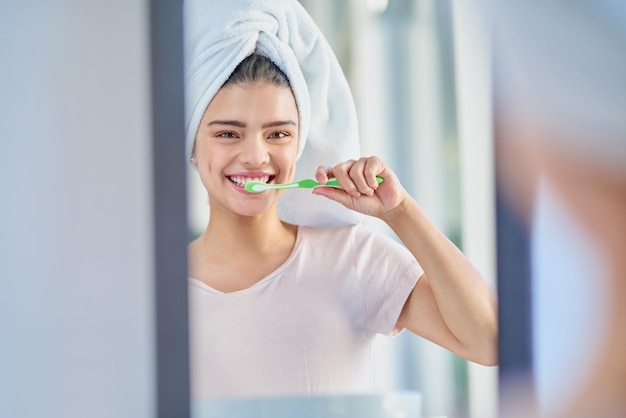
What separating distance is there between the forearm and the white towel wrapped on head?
10 cm

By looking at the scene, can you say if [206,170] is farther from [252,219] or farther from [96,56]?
[96,56]

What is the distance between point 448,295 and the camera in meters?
1.43

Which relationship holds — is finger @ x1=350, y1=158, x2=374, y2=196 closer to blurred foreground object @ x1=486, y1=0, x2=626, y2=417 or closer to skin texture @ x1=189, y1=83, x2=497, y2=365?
skin texture @ x1=189, y1=83, x2=497, y2=365

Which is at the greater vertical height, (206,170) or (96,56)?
(96,56)

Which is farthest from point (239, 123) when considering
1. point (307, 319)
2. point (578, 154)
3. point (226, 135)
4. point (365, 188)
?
point (578, 154)

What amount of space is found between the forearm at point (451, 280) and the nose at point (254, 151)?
23 centimetres

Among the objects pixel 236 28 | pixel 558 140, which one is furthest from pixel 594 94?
→ pixel 236 28

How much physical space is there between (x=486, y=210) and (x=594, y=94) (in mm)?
354

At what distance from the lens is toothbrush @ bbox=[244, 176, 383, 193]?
1.43 m

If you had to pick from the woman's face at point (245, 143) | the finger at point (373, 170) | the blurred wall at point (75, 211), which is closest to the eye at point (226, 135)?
the woman's face at point (245, 143)

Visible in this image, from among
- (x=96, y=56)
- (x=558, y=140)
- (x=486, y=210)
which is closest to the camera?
(x=96, y=56)

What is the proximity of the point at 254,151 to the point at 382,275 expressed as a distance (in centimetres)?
31

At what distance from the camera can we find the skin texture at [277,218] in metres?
1.41

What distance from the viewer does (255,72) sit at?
1412 millimetres
